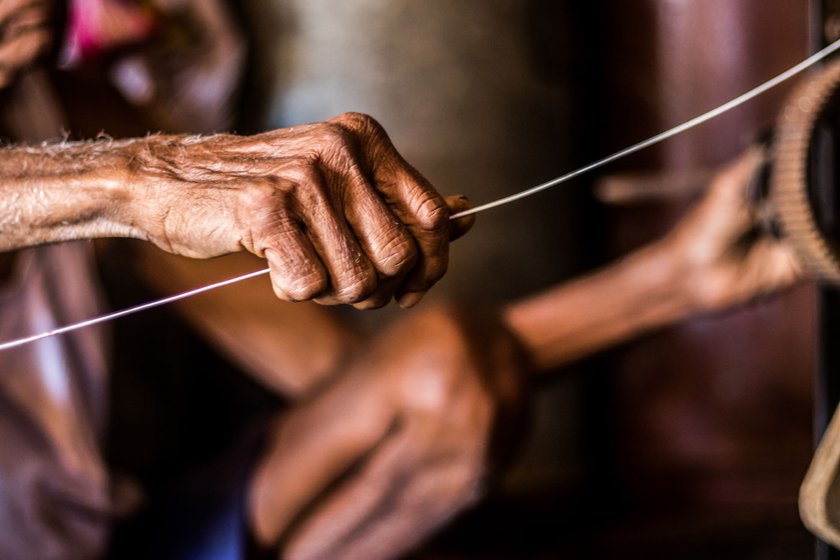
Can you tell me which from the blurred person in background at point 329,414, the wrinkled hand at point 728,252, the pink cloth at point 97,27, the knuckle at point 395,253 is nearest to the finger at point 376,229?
the knuckle at point 395,253

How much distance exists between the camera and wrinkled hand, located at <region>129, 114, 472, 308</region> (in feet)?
0.94

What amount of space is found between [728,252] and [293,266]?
503 millimetres

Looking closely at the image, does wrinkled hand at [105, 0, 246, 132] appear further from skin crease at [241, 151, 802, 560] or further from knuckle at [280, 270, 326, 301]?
knuckle at [280, 270, 326, 301]

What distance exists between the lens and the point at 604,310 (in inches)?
29.6

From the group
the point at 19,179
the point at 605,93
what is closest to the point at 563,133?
the point at 605,93

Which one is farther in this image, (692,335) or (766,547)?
(692,335)

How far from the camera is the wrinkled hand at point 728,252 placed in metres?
0.68

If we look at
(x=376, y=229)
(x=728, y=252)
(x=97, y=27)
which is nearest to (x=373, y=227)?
(x=376, y=229)

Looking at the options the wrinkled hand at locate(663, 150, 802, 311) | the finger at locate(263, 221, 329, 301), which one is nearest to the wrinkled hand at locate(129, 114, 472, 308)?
the finger at locate(263, 221, 329, 301)

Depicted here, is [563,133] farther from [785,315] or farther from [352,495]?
[352,495]

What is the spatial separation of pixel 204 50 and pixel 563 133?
416 millimetres

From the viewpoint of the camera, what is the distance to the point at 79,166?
33 cm

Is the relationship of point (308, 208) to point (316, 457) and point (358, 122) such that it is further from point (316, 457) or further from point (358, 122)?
point (316, 457)

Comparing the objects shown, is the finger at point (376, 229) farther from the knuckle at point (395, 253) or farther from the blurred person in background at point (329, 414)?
the blurred person in background at point (329, 414)
